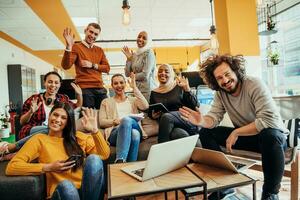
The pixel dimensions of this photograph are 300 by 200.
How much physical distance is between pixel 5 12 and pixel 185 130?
486 cm

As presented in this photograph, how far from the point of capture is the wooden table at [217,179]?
3.82 ft

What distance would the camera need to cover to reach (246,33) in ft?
14.3

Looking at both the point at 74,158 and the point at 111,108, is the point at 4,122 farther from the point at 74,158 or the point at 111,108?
the point at 74,158

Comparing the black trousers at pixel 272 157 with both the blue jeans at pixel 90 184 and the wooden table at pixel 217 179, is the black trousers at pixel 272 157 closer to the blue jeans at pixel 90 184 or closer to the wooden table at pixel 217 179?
the wooden table at pixel 217 179

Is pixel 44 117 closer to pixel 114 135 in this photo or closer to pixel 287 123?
pixel 114 135

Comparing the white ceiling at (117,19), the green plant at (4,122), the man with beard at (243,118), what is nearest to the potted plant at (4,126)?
the green plant at (4,122)

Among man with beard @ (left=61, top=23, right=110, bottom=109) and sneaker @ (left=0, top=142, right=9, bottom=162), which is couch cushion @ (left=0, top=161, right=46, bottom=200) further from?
man with beard @ (left=61, top=23, right=110, bottom=109)

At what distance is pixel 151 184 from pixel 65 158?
74cm

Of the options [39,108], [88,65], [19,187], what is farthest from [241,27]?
[19,187]

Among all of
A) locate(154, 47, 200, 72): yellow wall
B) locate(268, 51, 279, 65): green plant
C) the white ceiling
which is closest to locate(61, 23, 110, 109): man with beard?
the white ceiling

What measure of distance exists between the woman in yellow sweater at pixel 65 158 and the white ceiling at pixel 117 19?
165 inches

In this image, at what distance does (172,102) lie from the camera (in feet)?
9.05

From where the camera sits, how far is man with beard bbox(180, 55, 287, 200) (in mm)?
1602

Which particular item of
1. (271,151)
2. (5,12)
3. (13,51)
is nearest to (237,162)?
(271,151)
